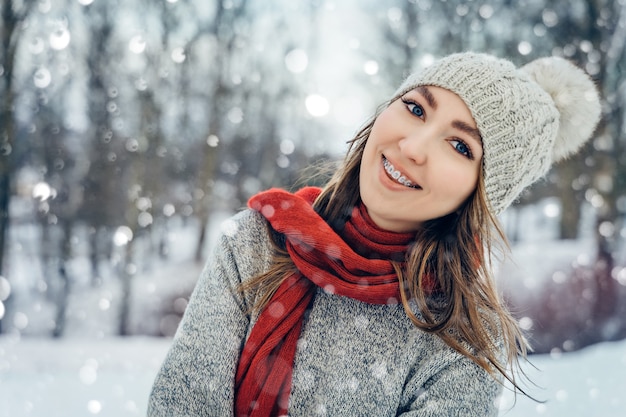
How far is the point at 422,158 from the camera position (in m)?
1.43

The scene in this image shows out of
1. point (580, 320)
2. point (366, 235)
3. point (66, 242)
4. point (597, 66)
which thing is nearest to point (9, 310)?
point (66, 242)

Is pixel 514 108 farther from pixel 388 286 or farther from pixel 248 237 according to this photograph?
pixel 248 237

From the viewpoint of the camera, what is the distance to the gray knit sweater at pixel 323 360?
1.40 metres

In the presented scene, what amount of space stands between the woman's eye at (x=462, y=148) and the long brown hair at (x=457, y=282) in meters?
0.09

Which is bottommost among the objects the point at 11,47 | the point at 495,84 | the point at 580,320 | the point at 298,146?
the point at 580,320

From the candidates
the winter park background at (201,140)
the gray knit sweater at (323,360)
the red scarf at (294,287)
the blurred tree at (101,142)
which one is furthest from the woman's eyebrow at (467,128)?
the blurred tree at (101,142)

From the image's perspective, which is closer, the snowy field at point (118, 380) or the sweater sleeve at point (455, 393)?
the sweater sleeve at point (455, 393)

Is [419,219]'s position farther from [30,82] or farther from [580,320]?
[30,82]

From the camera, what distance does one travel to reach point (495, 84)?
156cm

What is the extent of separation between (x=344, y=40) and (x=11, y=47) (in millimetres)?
4503

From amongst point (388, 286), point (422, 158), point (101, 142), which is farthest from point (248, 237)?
point (101, 142)

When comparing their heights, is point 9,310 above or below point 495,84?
below

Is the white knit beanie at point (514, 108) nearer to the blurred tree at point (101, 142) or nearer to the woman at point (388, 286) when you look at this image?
the woman at point (388, 286)

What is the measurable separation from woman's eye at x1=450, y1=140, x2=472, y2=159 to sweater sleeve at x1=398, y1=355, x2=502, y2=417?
24.7 inches
